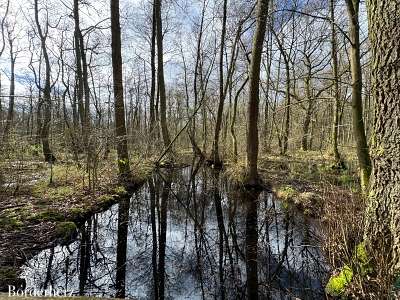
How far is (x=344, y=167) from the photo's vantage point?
12.9 m

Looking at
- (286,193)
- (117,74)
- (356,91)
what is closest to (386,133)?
(356,91)

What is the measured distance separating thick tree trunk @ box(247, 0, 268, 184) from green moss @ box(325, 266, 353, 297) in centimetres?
656

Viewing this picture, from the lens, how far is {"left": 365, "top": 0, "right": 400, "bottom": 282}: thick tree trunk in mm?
3129

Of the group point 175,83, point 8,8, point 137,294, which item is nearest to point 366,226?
point 137,294

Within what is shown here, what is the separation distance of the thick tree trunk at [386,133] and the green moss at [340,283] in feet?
1.49

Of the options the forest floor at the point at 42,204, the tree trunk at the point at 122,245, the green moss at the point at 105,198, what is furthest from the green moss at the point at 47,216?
the green moss at the point at 105,198

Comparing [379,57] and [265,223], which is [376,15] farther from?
[265,223]

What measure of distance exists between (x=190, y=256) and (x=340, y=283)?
2508 mm

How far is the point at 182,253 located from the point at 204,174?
9800 mm

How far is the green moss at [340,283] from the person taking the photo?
360cm

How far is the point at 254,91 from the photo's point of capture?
10086 millimetres

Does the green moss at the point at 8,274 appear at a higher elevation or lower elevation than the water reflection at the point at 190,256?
higher

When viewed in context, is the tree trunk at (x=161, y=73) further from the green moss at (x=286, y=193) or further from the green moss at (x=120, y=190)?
the green moss at (x=286, y=193)

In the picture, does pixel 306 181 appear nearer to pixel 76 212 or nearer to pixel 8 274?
pixel 76 212
